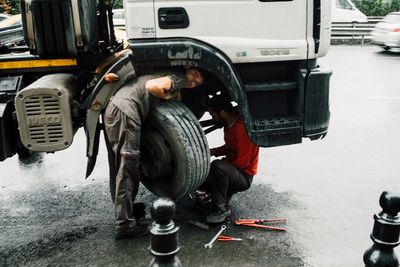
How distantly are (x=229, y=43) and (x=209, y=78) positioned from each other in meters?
0.51

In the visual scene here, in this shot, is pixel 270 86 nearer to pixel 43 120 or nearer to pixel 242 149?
pixel 242 149

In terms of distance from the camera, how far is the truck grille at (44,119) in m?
4.01

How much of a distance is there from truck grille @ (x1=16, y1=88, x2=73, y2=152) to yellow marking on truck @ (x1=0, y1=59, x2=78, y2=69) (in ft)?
2.42

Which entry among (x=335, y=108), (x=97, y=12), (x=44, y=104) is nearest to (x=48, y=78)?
(x=44, y=104)

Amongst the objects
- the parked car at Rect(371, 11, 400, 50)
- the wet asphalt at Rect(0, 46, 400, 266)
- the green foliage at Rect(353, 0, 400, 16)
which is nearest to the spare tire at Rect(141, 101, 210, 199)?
the wet asphalt at Rect(0, 46, 400, 266)

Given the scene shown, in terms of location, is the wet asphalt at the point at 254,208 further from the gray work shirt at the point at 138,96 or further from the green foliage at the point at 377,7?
the green foliage at the point at 377,7

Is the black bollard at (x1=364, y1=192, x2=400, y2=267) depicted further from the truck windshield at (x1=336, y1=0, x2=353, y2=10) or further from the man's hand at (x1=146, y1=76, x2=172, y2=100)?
the truck windshield at (x1=336, y1=0, x2=353, y2=10)

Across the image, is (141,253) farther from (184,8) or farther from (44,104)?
(184,8)

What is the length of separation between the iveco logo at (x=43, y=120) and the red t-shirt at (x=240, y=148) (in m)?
1.50

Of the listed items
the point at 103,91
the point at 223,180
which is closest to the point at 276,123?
the point at 223,180

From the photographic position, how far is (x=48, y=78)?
4402 mm

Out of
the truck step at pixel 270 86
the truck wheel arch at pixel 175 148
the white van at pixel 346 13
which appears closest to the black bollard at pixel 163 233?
the truck wheel arch at pixel 175 148

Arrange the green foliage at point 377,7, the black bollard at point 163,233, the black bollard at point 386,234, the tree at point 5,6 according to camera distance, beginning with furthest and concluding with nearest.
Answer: the green foliage at point 377,7 < the tree at point 5,6 < the black bollard at point 386,234 < the black bollard at point 163,233

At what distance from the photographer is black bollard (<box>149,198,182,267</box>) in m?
2.20
